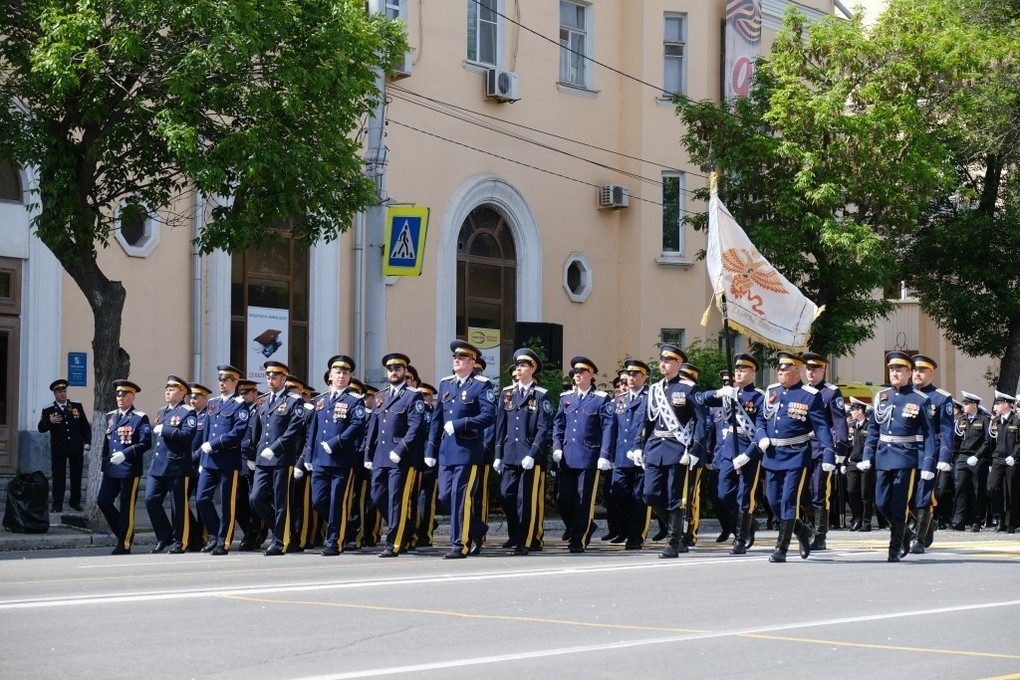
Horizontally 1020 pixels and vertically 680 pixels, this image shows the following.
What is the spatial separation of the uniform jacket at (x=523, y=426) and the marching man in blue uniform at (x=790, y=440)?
7.07 feet

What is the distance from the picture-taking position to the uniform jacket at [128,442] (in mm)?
17062

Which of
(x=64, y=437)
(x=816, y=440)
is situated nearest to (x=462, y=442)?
(x=816, y=440)

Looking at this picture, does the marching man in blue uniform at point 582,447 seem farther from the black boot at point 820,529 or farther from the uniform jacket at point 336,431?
the black boot at point 820,529

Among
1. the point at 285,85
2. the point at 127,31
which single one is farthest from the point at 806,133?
the point at 127,31

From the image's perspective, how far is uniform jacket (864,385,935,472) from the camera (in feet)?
49.9

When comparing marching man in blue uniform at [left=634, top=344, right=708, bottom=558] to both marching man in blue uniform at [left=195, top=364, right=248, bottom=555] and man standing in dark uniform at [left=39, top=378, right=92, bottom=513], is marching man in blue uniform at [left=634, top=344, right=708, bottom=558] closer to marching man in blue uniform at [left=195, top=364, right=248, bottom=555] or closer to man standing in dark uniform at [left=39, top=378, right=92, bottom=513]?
marching man in blue uniform at [left=195, top=364, right=248, bottom=555]

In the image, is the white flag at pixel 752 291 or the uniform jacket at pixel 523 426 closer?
the uniform jacket at pixel 523 426

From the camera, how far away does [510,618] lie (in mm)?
10133

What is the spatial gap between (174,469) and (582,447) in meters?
4.25

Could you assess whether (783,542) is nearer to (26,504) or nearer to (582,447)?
(582,447)

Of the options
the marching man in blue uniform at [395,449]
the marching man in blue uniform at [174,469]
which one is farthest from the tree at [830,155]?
the marching man in blue uniform at [174,469]

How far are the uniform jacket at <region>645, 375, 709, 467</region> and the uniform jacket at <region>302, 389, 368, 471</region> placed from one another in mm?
2884

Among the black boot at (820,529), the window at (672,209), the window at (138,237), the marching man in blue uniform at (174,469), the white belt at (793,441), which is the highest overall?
the window at (672,209)

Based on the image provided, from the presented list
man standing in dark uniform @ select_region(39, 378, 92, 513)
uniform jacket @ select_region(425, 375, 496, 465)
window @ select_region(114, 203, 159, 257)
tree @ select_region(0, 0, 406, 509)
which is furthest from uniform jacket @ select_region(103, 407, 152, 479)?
window @ select_region(114, 203, 159, 257)
